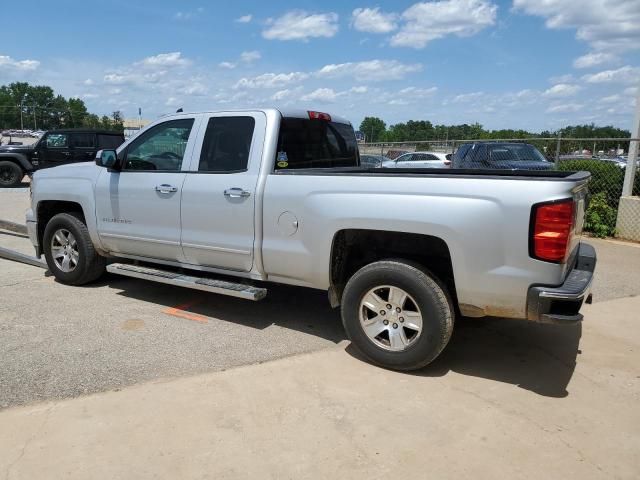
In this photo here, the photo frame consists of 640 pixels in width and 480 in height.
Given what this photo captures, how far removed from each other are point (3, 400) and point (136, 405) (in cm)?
88

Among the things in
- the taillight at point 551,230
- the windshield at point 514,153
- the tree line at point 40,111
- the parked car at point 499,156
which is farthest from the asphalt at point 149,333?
the tree line at point 40,111

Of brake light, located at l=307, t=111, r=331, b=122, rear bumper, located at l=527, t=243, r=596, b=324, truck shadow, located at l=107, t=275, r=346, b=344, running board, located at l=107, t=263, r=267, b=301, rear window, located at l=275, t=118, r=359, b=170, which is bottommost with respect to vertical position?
truck shadow, located at l=107, t=275, r=346, b=344

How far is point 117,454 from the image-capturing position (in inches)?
116

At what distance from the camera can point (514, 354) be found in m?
4.45

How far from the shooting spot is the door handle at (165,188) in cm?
499

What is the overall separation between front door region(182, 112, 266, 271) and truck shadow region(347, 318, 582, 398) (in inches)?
54.1

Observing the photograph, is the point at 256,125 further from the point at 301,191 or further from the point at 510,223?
the point at 510,223

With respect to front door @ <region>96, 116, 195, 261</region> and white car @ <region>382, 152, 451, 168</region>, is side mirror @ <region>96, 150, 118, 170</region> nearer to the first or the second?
front door @ <region>96, 116, 195, 261</region>

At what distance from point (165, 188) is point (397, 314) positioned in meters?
2.53

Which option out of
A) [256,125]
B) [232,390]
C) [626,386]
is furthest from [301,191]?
[626,386]

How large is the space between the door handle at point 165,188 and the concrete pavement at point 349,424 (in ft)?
6.19

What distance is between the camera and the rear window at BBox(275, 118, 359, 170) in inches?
187

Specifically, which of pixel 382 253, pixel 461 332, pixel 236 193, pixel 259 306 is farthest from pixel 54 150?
pixel 461 332

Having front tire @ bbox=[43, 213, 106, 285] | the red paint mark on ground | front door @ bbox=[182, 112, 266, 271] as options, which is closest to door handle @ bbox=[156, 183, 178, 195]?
front door @ bbox=[182, 112, 266, 271]
